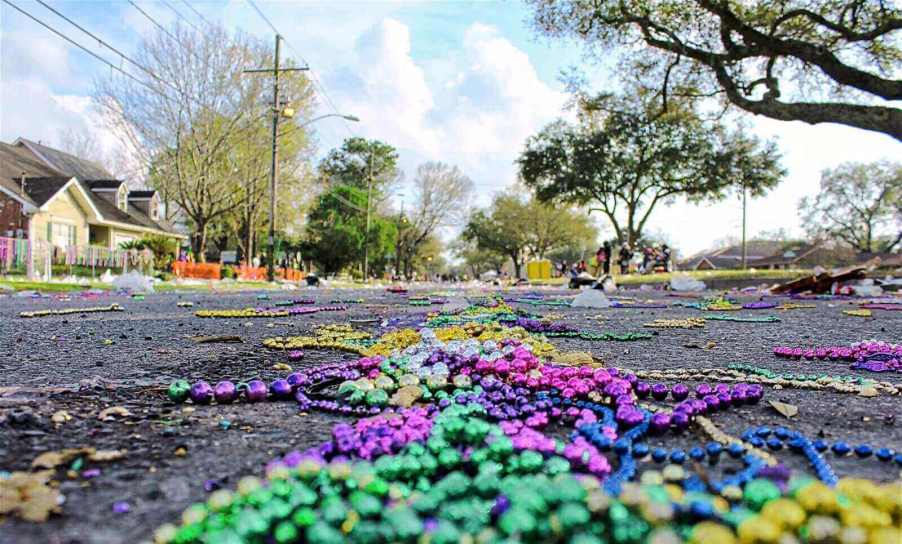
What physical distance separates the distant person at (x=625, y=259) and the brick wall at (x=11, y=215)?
839 inches

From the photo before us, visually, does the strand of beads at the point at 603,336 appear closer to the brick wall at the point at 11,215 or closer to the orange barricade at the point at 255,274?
the orange barricade at the point at 255,274

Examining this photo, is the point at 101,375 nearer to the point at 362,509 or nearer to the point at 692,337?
the point at 362,509

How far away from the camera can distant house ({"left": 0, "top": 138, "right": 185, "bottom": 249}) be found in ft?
65.0

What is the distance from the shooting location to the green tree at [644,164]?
23266 mm

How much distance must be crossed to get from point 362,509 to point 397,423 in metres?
0.45

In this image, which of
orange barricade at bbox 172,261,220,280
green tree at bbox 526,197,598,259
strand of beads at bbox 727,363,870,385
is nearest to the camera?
strand of beads at bbox 727,363,870,385

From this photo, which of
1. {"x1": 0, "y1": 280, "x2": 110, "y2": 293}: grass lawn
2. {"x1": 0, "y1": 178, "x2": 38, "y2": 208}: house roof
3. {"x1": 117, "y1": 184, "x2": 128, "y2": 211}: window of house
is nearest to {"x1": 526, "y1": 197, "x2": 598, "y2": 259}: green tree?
{"x1": 117, "y1": 184, "x2": 128, "y2": 211}: window of house

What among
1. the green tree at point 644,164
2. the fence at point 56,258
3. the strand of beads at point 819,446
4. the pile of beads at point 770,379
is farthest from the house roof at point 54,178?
the strand of beads at point 819,446

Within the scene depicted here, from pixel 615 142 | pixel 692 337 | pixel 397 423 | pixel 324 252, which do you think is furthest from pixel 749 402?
pixel 324 252

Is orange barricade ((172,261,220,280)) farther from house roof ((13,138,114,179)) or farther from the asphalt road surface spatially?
the asphalt road surface

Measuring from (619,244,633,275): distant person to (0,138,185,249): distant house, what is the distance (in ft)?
66.5

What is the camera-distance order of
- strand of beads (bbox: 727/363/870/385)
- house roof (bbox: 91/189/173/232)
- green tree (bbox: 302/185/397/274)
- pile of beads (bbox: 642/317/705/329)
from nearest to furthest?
strand of beads (bbox: 727/363/870/385)
pile of beads (bbox: 642/317/705/329)
house roof (bbox: 91/189/173/232)
green tree (bbox: 302/185/397/274)

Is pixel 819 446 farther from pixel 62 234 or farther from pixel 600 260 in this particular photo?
pixel 62 234

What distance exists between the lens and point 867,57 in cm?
1118
